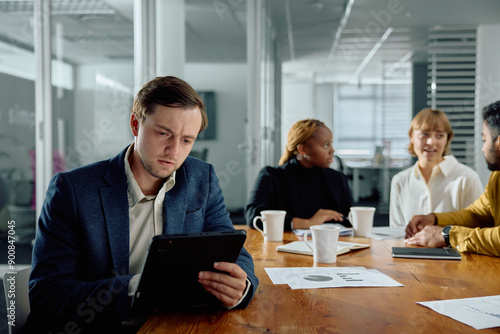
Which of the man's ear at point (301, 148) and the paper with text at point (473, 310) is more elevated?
the man's ear at point (301, 148)

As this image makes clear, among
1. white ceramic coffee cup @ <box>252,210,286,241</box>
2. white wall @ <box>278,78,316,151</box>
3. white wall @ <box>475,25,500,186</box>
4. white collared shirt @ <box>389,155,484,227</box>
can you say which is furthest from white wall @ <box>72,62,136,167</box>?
white wall @ <box>278,78,316,151</box>

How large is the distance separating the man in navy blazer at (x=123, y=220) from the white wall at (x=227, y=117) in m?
3.08

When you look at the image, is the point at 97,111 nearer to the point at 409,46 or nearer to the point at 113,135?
the point at 113,135

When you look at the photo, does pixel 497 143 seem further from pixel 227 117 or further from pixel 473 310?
pixel 227 117

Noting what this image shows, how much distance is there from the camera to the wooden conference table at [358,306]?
101 centimetres

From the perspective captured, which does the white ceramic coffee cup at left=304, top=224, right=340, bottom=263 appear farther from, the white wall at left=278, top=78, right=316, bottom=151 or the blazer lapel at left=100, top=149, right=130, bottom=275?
the white wall at left=278, top=78, right=316, bottom=151

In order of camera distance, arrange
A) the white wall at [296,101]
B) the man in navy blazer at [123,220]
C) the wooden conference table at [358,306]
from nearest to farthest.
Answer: the wooden conference table at [358,306], the man in navy blazer at [123,220], the white wall at [296,101]

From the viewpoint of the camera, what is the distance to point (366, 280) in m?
1.37

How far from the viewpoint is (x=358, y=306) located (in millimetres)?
1143

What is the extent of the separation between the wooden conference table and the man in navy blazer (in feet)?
0.27

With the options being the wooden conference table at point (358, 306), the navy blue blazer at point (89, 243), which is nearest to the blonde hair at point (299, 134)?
the wooden conference table at point (358, 306)

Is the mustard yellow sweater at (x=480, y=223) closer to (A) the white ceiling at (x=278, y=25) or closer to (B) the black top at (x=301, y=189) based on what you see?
(B) the black top at (x=301, y=189)

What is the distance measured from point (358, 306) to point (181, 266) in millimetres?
465

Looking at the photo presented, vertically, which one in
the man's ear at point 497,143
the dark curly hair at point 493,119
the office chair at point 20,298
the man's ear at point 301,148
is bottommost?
the office chair at point 20,298
